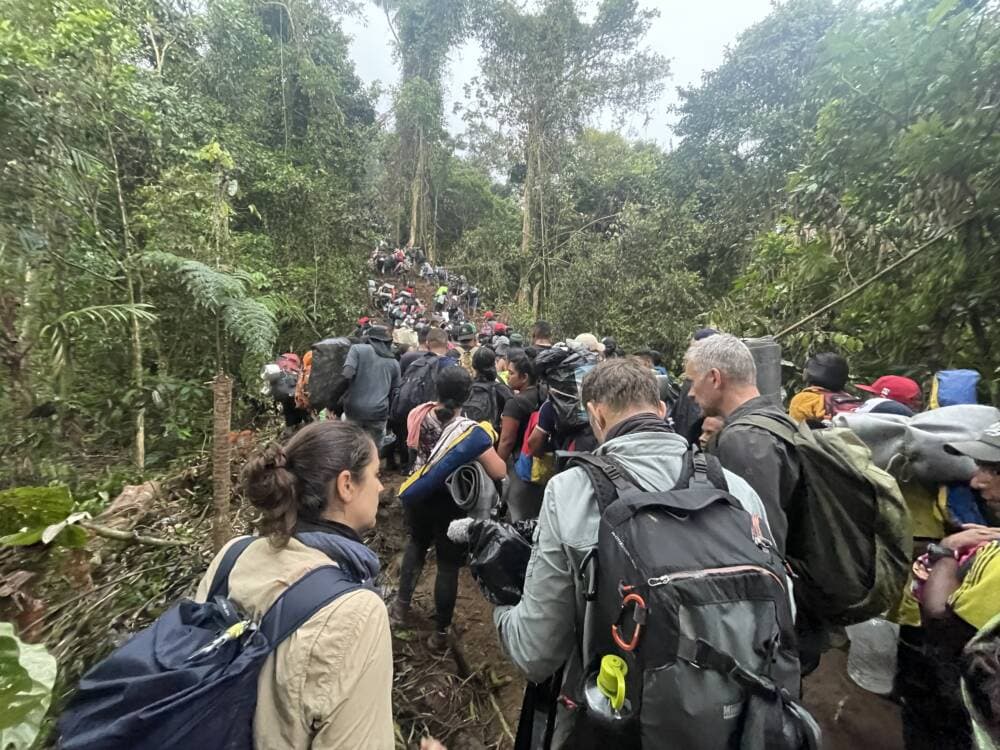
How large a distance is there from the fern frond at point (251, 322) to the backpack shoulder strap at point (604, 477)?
12.8 feet

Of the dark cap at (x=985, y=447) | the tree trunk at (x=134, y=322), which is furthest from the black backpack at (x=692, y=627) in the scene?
the tree trunk at (x=134, y=322)

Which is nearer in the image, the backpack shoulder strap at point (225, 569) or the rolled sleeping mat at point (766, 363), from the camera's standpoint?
the backpack shoulder strap at point (225, 569)

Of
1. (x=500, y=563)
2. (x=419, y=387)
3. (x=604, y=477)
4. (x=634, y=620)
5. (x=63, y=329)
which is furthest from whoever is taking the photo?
(x=419, y=387)

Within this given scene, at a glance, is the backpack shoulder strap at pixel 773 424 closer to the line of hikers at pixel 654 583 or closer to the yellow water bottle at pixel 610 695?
the line of hikers at pixel 654 583

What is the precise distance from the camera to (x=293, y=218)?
1153 centimetres

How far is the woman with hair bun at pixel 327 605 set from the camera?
1.05m

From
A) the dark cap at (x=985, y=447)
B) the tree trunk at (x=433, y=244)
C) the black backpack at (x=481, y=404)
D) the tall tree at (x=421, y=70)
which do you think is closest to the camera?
the dark cap at (x=985, y=447)

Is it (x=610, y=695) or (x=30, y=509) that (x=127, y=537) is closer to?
(x=30, y=509)

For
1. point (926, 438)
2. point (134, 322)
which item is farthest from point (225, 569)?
point (134, 322)

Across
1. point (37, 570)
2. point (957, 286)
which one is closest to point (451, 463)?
point (37, 570)

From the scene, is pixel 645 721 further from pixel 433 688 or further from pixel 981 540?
pixel 433 688

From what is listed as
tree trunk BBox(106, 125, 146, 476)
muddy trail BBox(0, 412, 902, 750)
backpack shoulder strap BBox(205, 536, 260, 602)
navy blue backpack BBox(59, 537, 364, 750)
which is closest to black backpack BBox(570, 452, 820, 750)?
navy blue backpack BBox(59, 537, 364, 750)

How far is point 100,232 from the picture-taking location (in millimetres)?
4754

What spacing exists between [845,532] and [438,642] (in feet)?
7.69
